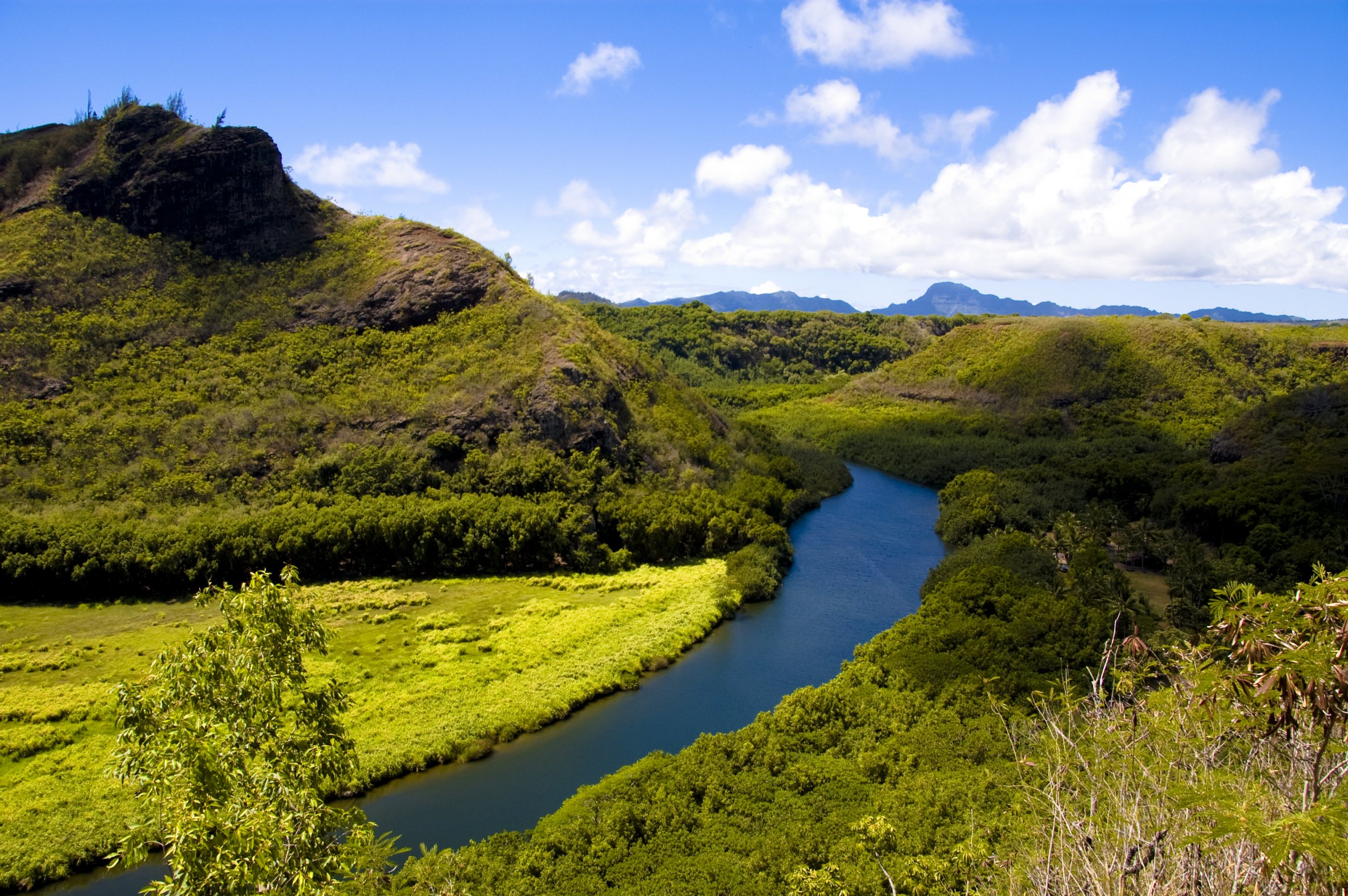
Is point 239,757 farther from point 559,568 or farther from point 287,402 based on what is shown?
point 287,402

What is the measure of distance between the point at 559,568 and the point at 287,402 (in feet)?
95.8

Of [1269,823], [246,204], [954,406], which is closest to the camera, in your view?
[1269,823]

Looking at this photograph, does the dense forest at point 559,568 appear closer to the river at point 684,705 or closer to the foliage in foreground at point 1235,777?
the foliage in foreground at point 1235,777

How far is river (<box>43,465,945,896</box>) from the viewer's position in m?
28.8

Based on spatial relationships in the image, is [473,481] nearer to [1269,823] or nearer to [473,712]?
[473,712]

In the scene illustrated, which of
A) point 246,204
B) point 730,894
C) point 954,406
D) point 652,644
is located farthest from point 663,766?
point 954,406

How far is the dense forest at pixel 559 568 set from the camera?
12422 millimetres

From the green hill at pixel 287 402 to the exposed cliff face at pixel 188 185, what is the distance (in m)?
0.23

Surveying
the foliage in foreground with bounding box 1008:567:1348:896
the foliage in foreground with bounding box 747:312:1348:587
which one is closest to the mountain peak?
the foliage in foreground with bounding box 747:312:1348:587

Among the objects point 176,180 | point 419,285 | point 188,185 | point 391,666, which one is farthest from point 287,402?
point 391,666

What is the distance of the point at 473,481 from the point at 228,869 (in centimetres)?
5095

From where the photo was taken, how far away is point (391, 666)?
39344 millimetres

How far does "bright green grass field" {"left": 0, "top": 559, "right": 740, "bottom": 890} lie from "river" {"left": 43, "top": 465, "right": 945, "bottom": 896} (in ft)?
3.34

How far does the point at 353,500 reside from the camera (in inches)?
2249
